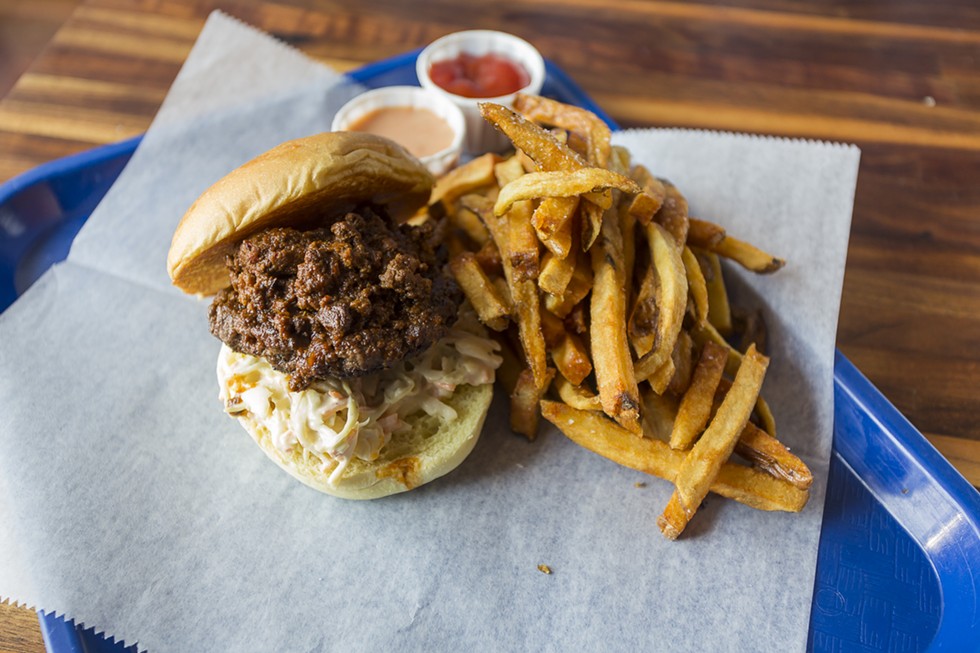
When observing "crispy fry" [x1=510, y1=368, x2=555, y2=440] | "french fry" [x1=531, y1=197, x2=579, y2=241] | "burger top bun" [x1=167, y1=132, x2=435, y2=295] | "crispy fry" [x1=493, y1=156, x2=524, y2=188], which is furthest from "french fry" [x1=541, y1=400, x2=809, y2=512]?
"burger top bun" [x1=167, y1=132, x2=435, y2=295]

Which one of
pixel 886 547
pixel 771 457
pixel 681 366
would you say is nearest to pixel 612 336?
pixel 681 366

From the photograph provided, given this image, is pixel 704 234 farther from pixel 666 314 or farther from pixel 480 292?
pixel 480 292

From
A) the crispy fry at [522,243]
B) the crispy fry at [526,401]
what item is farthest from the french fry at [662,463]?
the crispy fry at [522,243]

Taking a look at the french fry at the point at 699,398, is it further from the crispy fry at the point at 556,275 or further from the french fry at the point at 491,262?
the french fry at the point at 491,262

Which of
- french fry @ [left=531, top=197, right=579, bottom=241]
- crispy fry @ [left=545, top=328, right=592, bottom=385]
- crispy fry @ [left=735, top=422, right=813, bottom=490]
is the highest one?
french fry @ [left=531, top=197, right=579, bottom=241]

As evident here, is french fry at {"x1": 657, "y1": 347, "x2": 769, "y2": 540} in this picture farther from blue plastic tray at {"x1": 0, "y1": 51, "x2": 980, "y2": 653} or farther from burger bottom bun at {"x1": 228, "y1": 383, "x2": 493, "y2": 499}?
burger bottom bun at {"x1": 228, "y1": 383, "x2": 493, "y2": 499}

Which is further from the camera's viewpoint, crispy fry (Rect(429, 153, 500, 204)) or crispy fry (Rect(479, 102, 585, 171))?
crispy fry (Rect(429, 153, 500, 204))

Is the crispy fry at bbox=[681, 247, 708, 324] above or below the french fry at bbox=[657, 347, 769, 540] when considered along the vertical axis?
above
